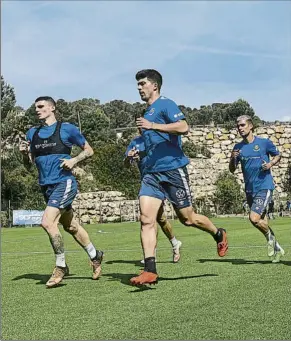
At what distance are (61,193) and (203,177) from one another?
32046mm

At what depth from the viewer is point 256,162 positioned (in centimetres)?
942

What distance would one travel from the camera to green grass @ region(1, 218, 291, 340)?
4484 millimetres

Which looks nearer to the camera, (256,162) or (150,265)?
(150,265)

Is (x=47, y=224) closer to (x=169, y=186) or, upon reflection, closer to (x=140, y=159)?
(x=169, y=186)

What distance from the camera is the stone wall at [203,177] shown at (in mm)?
34688

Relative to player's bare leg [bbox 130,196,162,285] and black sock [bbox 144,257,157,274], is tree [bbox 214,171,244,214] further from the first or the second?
black sock [bbox 144,257,157,274]

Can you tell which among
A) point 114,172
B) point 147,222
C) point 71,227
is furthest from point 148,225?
point 114,172

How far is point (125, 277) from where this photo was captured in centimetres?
774

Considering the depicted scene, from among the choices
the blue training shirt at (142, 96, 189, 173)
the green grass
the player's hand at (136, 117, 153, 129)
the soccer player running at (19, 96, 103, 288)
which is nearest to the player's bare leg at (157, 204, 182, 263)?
the green grass

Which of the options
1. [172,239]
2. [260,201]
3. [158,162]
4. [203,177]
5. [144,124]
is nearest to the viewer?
[144,124]

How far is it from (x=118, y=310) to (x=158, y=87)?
2778 mm

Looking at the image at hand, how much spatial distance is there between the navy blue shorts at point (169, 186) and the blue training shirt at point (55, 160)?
3.51 feet

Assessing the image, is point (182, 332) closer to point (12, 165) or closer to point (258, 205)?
point (258, 205)

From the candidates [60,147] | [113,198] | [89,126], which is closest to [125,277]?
[60,147]
